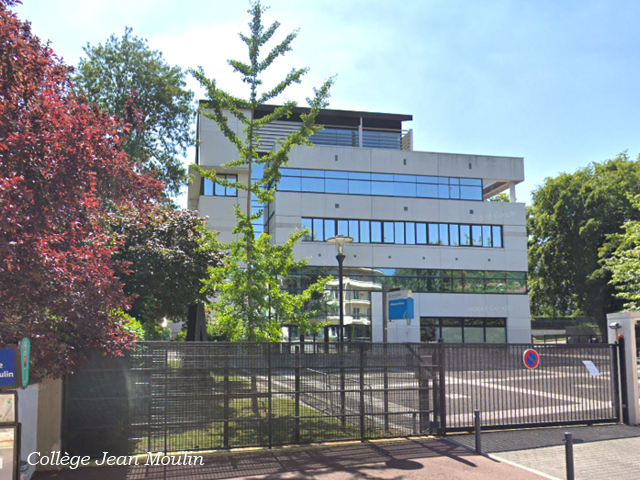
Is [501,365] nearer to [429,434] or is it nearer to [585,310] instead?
[429,434]

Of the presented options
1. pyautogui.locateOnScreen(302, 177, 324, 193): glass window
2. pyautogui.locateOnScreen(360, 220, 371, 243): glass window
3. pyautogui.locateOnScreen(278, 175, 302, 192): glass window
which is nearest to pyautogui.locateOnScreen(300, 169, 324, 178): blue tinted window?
pyautogui.locateOnScreen(302, 177, 324, 193): glass window

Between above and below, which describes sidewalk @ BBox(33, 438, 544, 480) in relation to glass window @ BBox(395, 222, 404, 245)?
below

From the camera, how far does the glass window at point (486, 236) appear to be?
3853 centimetres

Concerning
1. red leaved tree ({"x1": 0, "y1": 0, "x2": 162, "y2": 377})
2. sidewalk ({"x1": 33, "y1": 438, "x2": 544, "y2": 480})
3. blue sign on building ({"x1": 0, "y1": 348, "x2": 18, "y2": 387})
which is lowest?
sidewalk ({"x1": 33, "y1": 438, "x2": 544, "y2": 480})

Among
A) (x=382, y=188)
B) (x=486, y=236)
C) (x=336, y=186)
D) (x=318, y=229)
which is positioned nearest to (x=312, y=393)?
(x=318, y=229)

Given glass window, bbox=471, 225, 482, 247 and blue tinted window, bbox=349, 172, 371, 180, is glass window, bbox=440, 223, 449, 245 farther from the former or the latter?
blue tinted window, bbox=349, 172, 371, 180

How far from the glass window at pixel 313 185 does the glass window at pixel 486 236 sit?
38.1 feet

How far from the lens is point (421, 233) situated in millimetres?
37375

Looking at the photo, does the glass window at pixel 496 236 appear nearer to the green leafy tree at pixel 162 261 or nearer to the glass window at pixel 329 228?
the glass window at pixel 329 228

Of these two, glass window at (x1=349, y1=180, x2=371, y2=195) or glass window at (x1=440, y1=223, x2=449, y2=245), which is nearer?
glass window at (x1=349, y1=180, x2=371, y2=195)

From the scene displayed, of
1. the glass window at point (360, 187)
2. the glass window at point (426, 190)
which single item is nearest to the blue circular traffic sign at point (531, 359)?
the glass window at point (360, 187)

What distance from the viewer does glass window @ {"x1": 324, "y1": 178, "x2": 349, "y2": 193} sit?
119 feet

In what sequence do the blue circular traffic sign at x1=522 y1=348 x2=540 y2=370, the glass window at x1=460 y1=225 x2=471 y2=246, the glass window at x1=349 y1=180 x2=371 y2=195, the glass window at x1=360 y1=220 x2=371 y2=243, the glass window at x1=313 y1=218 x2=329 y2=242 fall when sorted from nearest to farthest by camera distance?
the blue circular traffic sign at x1=522 y1=348 x2=540 y2=370 → the glass window at x1=313 y1=218 x2=329 y2=242 → the glass window at x1=360 y1=220 x2=371 y2=243 → the glass window at x1=349 y1=180 x2=371 y2=195 → the glass window at x1=460 y1=225 x2=471 y2=246

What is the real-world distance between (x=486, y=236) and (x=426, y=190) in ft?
17.3
